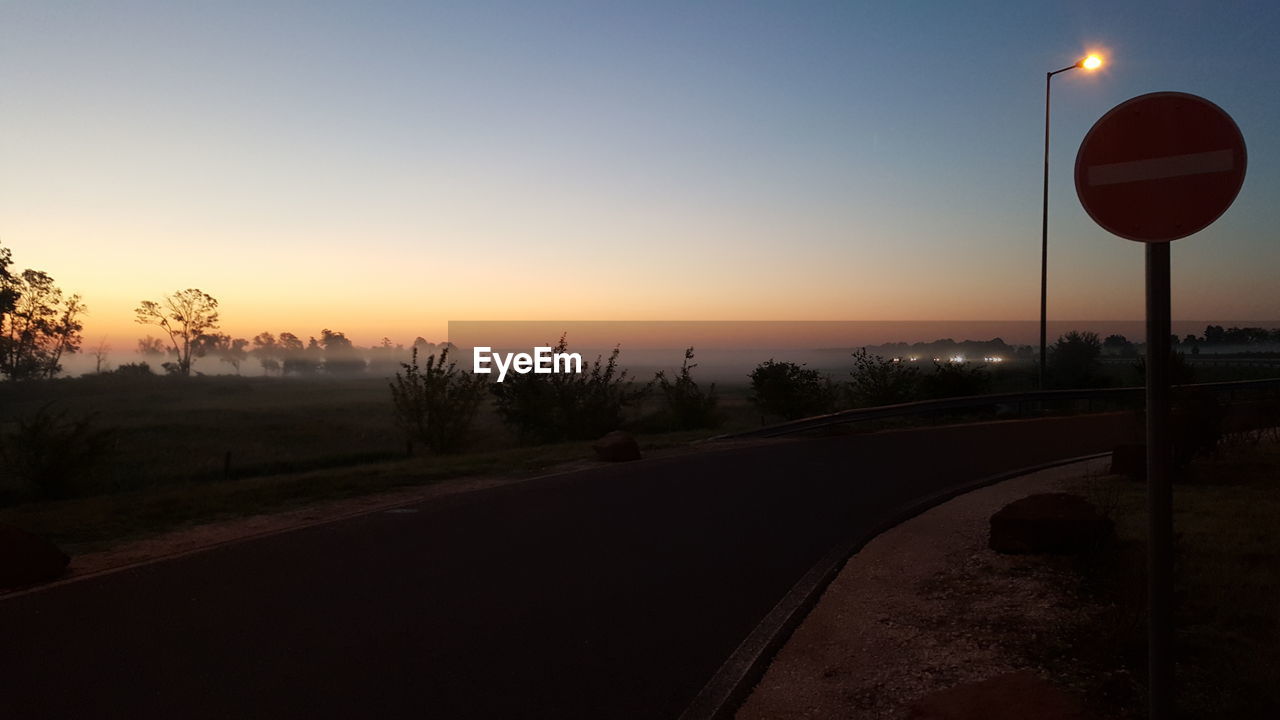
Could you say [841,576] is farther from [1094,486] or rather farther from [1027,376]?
[1027,376]

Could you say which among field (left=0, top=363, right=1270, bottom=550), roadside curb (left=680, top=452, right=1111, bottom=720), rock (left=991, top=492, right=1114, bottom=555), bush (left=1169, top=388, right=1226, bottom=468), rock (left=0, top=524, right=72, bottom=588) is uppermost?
bush (left=1169, top=388, right=1226, bottom=468)

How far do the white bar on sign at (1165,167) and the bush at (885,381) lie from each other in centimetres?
2657

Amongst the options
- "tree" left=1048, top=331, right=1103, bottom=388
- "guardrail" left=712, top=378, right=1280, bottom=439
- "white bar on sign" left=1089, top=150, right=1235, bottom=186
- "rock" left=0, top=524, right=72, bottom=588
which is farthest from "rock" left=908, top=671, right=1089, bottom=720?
"tree" left=1048, top=331, right=1103, bottom=388

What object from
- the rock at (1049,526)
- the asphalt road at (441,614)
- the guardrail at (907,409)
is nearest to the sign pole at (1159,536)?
the asphalt road at (441,614)

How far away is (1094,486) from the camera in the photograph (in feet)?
38.3

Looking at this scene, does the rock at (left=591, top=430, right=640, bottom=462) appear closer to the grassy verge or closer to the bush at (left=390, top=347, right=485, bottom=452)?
the grassy verge

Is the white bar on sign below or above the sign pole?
above

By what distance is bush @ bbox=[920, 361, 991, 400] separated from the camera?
29.9 metres

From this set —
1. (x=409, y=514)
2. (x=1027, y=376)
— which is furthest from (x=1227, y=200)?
(x=1027, y=376)

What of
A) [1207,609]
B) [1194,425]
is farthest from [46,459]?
[1194,425]

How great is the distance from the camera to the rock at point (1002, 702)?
13.3 ft

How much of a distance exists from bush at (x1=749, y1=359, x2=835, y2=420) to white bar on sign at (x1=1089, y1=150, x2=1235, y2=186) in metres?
26.7

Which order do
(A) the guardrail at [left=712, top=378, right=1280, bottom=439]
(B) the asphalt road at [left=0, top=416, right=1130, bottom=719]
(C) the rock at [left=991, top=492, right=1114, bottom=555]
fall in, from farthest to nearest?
(A) the guardrail at [left=712, top=378, right=1280, bottom=439]
(C) the rock at [left=991, top=492, right=1114, bottom=555]
(B) the asphalt road at [left=0, top=416, right=1130, bottom=719]

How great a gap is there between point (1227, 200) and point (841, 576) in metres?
5.11
